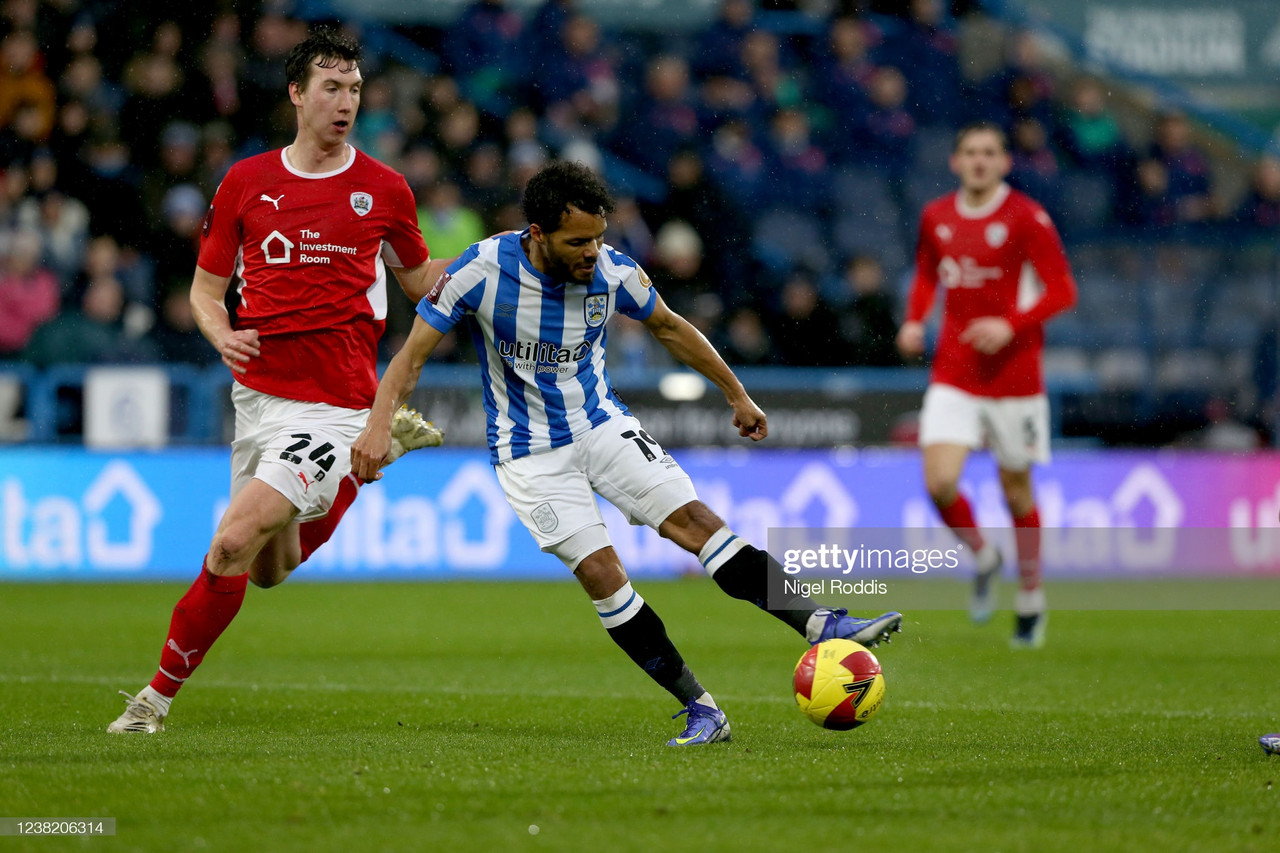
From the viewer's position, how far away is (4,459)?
11812 millimetres

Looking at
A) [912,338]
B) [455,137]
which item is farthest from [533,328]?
[455,137]

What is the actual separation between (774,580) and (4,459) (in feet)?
26.9

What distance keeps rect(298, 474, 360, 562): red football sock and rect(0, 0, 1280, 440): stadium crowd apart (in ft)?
22.1

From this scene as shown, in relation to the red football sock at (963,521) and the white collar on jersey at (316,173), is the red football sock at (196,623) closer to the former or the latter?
the white collar on jersey at (316,173)

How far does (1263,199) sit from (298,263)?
14.3 m

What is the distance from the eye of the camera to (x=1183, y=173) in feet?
58.3

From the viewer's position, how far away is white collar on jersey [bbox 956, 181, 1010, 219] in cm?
916

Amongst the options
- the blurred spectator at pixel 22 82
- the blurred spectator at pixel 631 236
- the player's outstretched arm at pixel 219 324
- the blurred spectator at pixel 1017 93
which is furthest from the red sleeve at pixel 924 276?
the blurred spectator at pixel 1017 93

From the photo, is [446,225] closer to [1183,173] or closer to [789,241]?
[789,241]

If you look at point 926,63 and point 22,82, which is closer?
point 22,82

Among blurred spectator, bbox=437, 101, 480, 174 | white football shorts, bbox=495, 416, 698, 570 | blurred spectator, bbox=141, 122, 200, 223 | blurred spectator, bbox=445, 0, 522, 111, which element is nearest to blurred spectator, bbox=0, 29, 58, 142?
blurred spectator, bbox=141, 122, 200, 223

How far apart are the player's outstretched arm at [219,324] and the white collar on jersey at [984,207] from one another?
467 centimetres

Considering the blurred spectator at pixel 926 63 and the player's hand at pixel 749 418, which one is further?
the blurred spectator at pixel 926 63

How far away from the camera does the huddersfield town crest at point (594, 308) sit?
5.59 metres
